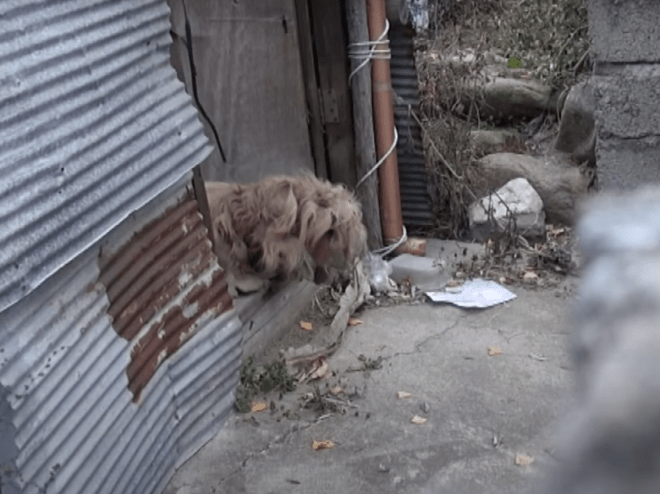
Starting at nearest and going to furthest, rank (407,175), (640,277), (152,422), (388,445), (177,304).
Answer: (640,277) < (152,422) < (177,304) < (388,445) < (407,175)

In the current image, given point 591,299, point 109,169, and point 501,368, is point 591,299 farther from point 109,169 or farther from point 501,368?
point 501,368

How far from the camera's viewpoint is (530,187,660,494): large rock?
0.56 m

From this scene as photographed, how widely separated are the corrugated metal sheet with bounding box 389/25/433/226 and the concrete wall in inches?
92.1

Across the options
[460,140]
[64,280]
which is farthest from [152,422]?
[460,140]

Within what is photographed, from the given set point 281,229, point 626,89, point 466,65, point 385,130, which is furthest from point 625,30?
point 466,65

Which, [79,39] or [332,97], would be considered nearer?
[79,39]

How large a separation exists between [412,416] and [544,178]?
3465 millimetres

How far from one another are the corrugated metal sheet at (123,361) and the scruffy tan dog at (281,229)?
707 millimetres

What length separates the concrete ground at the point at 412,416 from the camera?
417 cm

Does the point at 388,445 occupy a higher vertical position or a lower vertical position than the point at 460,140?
lower

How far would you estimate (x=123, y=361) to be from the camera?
3.61m

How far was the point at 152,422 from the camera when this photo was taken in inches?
152

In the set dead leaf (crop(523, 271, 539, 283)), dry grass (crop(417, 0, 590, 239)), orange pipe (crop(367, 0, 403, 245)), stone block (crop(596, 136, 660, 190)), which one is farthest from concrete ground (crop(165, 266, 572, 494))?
dry grass (crop(417, 0, 590, 239))

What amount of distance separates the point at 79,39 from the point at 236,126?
9.34 feet
